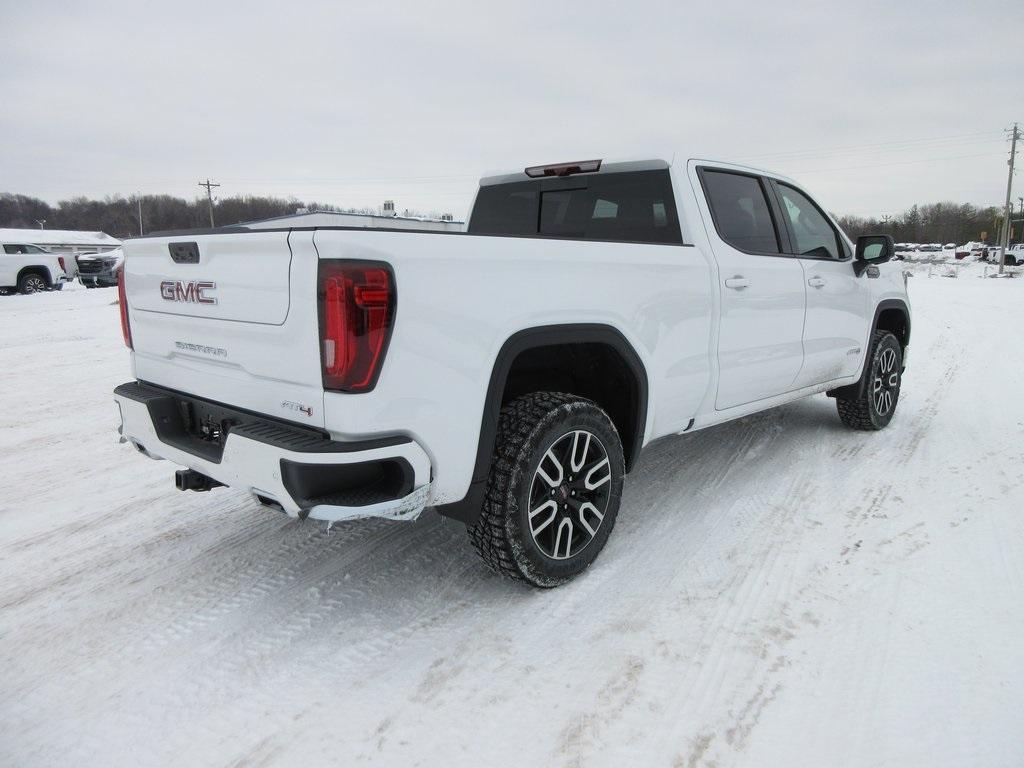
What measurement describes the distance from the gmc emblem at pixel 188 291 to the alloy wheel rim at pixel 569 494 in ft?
4.58

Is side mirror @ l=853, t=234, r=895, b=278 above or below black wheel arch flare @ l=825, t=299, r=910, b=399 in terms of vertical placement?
above

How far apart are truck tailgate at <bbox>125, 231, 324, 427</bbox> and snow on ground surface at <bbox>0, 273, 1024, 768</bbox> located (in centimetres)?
Result: 89

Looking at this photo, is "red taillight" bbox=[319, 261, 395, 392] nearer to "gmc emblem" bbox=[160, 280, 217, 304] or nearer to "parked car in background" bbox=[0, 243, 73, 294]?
"gmc emblem" bbox=[160, 280, 217, 304]

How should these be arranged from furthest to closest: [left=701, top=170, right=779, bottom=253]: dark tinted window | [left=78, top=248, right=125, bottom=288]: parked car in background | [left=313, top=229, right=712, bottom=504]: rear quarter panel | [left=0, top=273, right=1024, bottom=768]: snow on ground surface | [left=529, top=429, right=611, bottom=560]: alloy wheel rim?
1. [left=78, top=248, right=125, bottom=288]: parked car in background
2. [left=701, top=170, right=779, bottom=253]: dark tinted window
3. [left=529, top=429, right=611, bottom=560]: alloy wheel rim
4. [left=313, top=229, right=712, bottom=504]: rear quarter panel
5. [left=0, top=273, right=1024, bottom=768]: snow on ground surface

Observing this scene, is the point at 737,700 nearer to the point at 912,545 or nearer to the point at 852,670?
the point at 852,670

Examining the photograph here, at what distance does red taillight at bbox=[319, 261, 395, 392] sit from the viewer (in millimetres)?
2062

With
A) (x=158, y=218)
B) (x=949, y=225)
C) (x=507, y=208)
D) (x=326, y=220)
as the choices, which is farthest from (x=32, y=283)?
(x=949, y=225)

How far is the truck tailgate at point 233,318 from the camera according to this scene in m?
2.17

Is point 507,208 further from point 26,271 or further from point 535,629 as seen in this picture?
point 26,271

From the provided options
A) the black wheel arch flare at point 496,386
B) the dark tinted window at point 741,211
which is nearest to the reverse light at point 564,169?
the dark tinted window at point 741,211

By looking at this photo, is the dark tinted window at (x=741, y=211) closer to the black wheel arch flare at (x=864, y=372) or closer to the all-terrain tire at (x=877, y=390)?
the black wheel arch flare at (x=864, y=372)

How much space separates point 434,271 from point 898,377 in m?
4.66

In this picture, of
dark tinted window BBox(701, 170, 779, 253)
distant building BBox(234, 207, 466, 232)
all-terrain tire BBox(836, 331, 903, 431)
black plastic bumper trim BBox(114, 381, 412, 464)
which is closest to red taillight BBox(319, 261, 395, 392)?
black plastic bumper trim BBox(114, 381, 412, 464)

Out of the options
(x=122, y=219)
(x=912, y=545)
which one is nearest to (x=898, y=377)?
(x=912, y=545)
